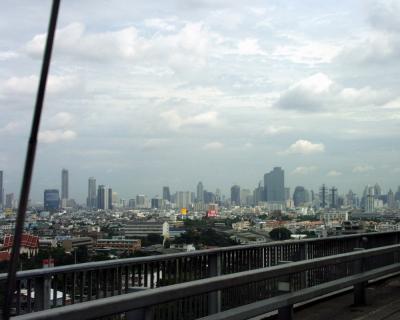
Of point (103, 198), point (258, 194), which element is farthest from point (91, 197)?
point (258, 194)

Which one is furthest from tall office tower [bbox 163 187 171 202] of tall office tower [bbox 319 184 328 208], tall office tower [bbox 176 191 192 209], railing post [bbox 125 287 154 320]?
railing post [bbox 125 287 154 320]

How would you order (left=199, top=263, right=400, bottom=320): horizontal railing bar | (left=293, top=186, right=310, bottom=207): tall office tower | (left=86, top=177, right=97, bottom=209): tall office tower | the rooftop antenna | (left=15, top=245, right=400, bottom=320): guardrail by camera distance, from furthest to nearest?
(left=293, top=186, right=310, bottom=207): tall office tower → (left=86, top=177, right=97, bottom=209): tall office tower → (left=199, top=263, right=400, bottom=320): horizontal railing bar → (left=15, top=245, right=400, bottom=320): guardrail → the rooftop antenna

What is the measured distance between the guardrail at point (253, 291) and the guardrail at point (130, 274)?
11.4 inches

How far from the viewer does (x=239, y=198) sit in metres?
49.4

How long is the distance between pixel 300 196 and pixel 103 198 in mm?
20519

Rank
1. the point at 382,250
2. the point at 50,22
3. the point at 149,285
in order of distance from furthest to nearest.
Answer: the point at 382,250 < the point at 149,285 < the point at 50,22

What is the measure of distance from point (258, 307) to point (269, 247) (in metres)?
4.95

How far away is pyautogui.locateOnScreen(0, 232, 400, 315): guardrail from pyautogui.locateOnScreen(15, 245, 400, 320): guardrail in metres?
Result: 0.29

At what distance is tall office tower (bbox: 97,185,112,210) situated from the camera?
117 ft

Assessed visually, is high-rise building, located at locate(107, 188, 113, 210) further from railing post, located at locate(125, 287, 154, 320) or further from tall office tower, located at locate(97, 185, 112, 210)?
railing post, located at locate(125, 287, 154, 320)

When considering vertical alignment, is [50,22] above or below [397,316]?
above

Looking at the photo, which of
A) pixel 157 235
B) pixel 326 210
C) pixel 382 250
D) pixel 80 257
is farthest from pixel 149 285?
pixel 326 210

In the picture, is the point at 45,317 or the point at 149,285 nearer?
the point at 45,317

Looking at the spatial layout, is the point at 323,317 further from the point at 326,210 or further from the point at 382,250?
the point at 326,210
